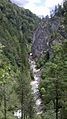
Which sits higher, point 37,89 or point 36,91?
point 37,89

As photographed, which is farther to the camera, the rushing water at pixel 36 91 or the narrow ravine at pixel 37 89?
the narrow ravine at pixel 37 89

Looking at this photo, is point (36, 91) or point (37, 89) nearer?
point (36, 91)

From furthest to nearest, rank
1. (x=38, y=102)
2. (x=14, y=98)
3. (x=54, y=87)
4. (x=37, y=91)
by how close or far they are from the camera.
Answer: (x=37, y=91) → (x=38, y=102) → (x=14, y=98) → (x=54, y=87)

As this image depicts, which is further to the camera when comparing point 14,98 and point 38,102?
point 38,102

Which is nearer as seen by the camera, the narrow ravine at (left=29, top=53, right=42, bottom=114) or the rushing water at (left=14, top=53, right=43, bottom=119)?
the rushing water at (left=14, top=53, right=43, bottom=119)

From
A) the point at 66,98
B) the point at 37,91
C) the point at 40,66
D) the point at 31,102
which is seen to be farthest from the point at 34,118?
the point at 40,66

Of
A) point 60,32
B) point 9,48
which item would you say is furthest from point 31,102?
point 9,48

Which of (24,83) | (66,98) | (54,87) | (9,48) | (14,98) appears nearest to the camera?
(66,98)

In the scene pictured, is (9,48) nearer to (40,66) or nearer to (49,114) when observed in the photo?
(40,66)

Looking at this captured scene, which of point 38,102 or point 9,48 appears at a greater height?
point 9,48

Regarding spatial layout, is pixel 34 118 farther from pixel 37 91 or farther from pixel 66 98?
pixel 37 91

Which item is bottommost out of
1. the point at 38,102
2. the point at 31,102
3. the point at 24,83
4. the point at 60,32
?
the point at 38,102
